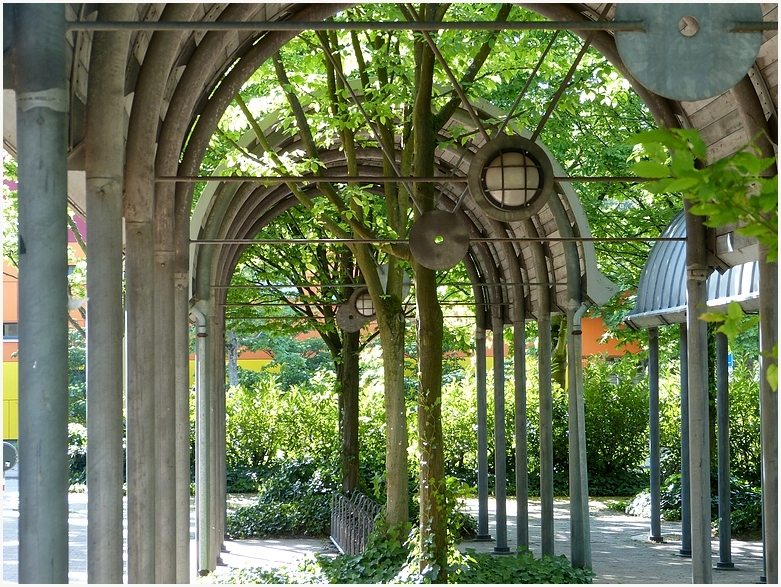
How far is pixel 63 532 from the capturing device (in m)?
4.05

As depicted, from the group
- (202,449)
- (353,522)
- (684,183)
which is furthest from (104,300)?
(353,522)

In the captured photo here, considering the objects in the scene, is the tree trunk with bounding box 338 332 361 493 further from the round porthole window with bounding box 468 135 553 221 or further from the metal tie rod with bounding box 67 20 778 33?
the metal tie rod with bounding box 67 20 778 33

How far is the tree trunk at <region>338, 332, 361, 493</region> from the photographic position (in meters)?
18.7

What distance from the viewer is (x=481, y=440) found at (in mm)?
16688

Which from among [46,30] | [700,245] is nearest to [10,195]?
[700,245]

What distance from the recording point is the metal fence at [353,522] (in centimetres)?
1357

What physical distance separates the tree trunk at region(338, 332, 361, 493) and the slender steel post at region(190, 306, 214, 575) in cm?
582

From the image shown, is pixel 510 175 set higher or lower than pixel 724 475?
higher

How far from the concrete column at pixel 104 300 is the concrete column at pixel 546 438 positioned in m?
8.70

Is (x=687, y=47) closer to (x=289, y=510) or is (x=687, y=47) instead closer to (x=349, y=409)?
(x=349, y=409)

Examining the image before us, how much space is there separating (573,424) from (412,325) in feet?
32.1

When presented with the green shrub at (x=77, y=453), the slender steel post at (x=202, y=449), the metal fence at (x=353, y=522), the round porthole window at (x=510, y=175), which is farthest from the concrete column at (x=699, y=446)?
the green shrub at (x=77, y=453)

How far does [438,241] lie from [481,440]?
26.3 ft

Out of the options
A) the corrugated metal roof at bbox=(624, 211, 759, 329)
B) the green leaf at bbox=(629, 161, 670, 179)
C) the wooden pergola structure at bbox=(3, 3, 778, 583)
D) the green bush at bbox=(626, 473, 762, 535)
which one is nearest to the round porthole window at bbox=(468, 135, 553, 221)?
the wooden pergola structure at bbox=(3, 3, 778, 583)
